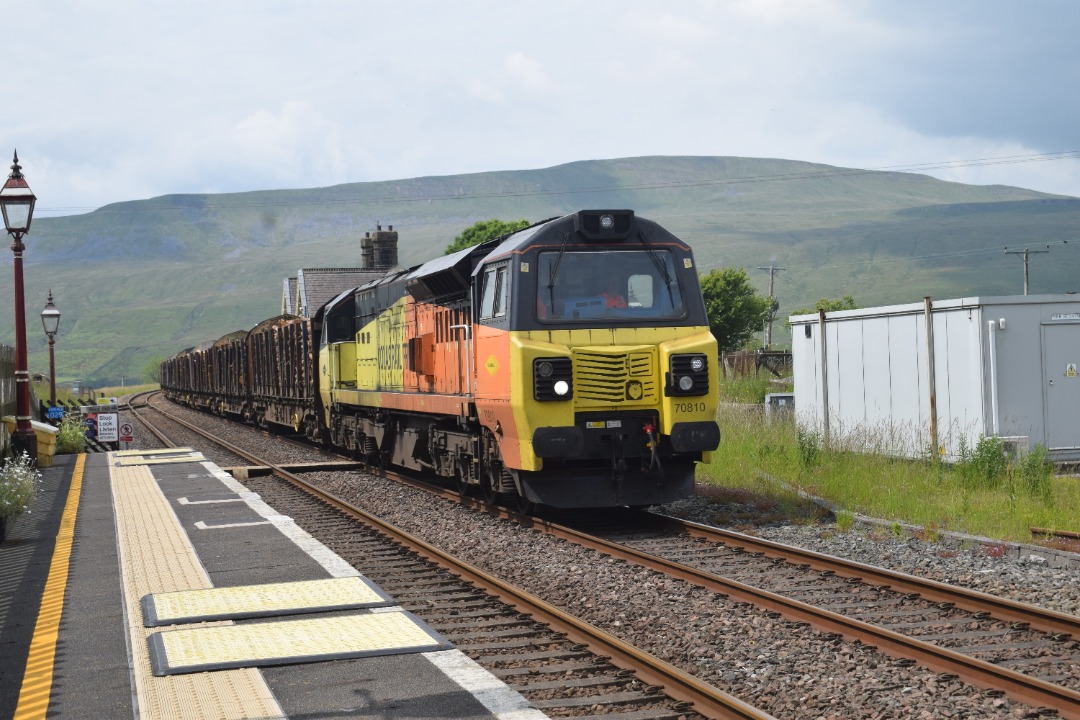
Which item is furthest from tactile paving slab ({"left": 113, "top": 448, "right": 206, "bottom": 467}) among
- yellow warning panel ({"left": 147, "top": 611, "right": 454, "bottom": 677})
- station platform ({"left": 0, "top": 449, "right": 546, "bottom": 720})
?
yellow warning panel ({"left": 147, "top": 611, "right": 454, "bottom": 677})

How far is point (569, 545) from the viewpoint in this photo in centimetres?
1133

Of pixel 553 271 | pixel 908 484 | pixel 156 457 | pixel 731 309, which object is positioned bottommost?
pixel 908 484

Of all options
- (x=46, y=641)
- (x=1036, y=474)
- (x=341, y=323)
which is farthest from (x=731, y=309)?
(x=46, y=641)

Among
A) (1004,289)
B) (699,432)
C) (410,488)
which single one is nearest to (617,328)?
(699,432)

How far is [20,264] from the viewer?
17672mm

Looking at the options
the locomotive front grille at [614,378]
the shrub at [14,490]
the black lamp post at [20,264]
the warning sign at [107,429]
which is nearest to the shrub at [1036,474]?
the locomotive front grille at [614,378]

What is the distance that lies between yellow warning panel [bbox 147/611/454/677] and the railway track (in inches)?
107

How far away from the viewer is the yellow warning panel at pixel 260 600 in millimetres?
7785

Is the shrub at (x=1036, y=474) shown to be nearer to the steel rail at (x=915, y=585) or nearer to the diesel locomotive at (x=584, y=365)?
the diesel locomotive at (x=584, y=365)

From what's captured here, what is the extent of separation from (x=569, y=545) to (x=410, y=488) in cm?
634

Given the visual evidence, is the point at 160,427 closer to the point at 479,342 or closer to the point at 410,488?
the point at 410,488

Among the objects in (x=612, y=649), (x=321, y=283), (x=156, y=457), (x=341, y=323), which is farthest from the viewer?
(x=321, y=283)

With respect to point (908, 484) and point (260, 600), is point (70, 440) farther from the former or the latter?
point (260, 600)

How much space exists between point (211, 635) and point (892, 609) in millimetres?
4866
